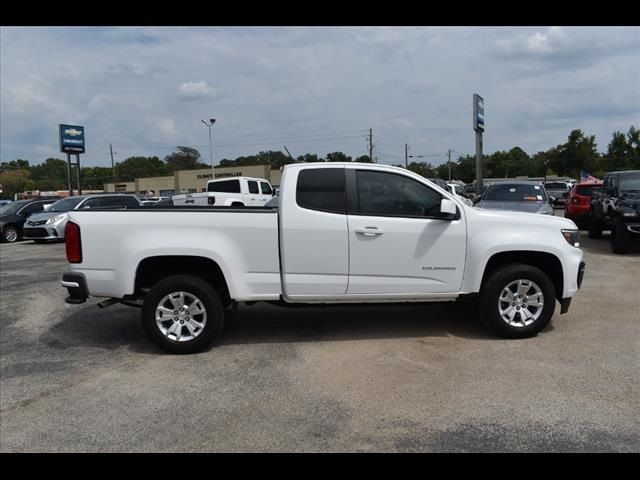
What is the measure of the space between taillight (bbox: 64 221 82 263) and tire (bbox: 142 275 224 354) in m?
0.82

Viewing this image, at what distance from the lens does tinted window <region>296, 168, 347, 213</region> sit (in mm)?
5340

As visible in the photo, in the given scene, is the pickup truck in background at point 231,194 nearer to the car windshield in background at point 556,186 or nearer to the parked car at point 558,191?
the parked car at point 558,191

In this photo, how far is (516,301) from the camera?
5422 mm

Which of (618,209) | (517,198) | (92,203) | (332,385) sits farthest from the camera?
(92,203)

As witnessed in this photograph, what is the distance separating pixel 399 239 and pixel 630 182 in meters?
9.55

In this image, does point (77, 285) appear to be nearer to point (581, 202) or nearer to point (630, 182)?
point (630, 182)

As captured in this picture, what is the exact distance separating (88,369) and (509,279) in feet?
14.2

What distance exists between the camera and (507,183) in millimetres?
14477

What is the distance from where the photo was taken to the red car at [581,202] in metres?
15.4

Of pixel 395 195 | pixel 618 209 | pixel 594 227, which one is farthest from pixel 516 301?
pixel 594 227
